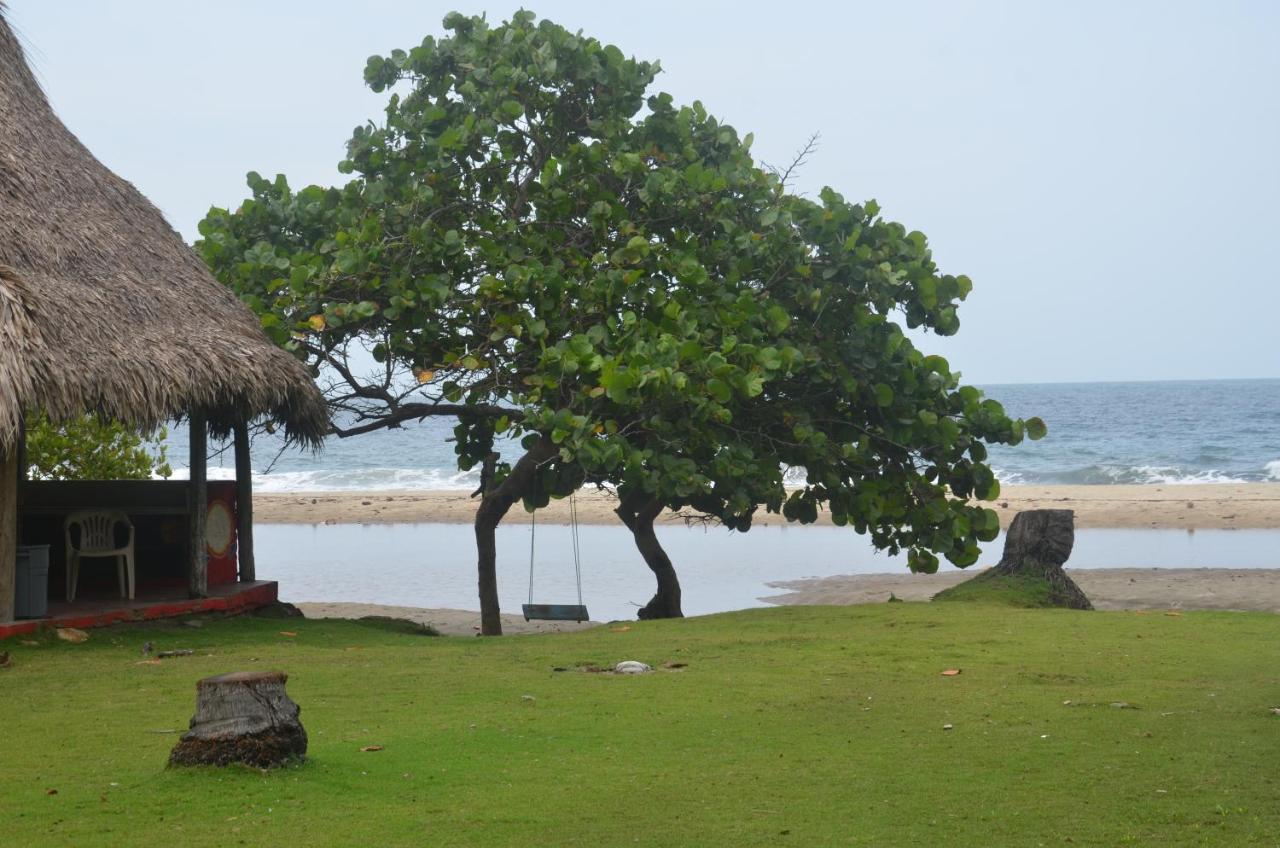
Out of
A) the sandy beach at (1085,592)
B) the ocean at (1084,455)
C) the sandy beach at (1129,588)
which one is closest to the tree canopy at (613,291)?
the sandy beach at (1085,592)

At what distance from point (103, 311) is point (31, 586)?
1971mm

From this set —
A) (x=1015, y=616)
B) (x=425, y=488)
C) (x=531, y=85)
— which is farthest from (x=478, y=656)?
(x=425, y=488)

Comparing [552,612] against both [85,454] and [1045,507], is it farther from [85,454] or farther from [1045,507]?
[1045,507]

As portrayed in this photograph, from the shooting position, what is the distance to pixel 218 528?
11953 millimetres

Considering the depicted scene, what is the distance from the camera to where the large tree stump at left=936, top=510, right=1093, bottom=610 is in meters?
12.1

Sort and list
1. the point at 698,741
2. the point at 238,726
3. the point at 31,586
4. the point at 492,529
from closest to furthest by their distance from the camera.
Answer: the point at 238,726 < the point at 698,741 < the point at 31,586 < the point at 492,529

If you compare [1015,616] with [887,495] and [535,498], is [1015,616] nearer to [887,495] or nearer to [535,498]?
[887,495]

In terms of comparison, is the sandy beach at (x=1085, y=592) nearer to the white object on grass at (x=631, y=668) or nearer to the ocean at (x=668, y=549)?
the ocean at (x=668, y=549)

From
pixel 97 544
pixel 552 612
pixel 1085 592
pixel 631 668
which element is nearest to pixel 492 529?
pixel 552 612

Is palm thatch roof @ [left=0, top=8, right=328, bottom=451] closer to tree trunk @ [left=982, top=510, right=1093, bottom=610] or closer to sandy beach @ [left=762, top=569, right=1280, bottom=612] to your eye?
tree trunk @ [left=982, top=510, right=1093, bottom=610]

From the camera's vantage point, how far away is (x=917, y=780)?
18.1 feet

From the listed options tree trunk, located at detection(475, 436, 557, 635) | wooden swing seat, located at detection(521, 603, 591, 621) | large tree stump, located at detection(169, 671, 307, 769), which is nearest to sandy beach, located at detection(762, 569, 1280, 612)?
wooden swing seat, located at detection(521, 603, 591, 621)

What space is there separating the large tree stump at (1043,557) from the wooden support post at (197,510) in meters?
6.06

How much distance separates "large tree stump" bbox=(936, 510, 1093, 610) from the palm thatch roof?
5.87 metres
